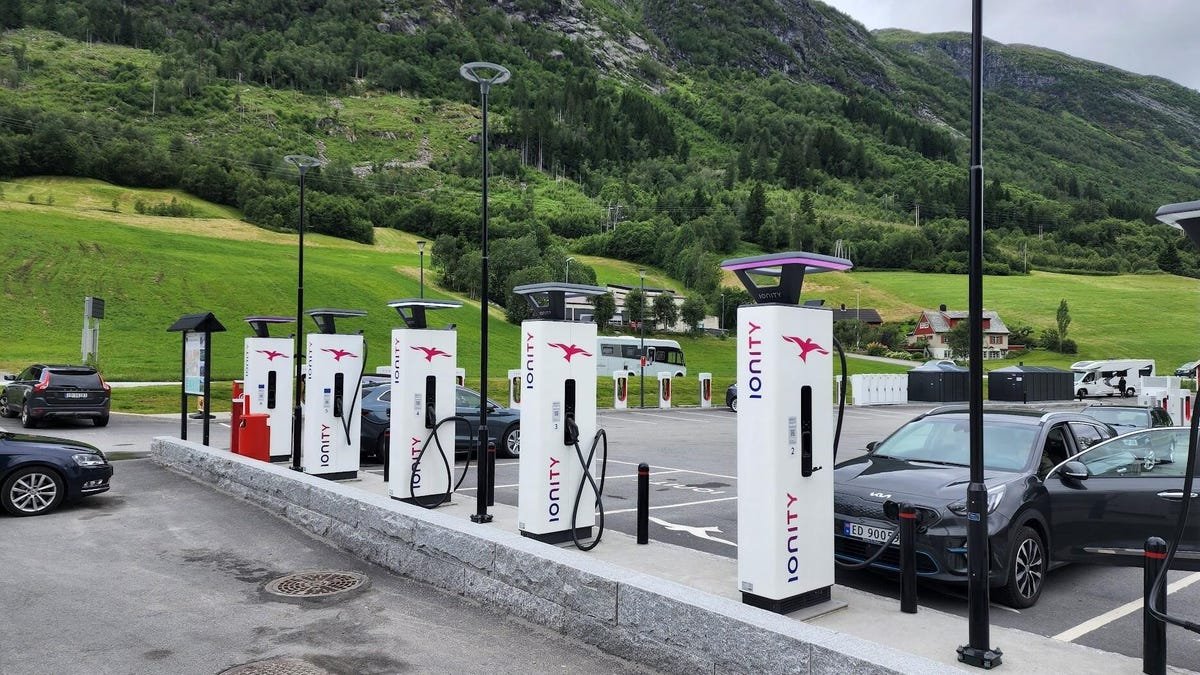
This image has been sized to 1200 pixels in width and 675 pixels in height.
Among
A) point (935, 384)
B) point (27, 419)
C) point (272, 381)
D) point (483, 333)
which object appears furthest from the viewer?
point (935, 384)

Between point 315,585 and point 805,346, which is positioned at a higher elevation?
point 805,346

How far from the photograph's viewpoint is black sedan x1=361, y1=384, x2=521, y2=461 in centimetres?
1456

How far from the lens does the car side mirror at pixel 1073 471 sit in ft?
22.1

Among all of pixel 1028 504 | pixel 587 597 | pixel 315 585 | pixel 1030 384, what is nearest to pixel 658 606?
pixel 587 597

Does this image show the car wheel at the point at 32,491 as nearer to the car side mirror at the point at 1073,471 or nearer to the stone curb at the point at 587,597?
the stone curb at the point at 587,597

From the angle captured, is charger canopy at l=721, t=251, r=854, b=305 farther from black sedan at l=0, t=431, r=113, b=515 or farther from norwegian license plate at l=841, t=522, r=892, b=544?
black sedan at l=0, t=431, r=113, b=515

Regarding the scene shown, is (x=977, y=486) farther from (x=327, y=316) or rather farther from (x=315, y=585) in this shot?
(x=327, y=316)

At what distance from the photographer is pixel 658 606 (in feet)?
16.3

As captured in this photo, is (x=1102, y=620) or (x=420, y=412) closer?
(x=1102, y=620)

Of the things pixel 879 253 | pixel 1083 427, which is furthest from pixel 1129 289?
pixel 1083 427

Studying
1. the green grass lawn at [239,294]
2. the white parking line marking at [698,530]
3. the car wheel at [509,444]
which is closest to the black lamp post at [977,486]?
the white parking line marking at [698,530]

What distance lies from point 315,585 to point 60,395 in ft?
56.0

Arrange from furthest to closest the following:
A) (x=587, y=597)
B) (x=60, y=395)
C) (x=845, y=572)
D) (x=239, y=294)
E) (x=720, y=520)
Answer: (x=239, y=294) → (x=60, y=395) → (x=720, y=520) → (x=845, y=572) → (x=587, y=597)

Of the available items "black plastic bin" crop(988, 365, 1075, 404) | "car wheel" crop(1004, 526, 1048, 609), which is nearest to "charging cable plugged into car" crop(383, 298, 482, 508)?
"car wheel" crop(1004, 526, 1048, 609)
